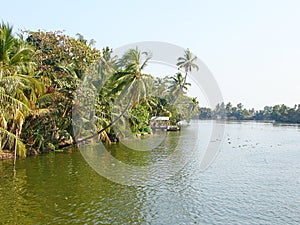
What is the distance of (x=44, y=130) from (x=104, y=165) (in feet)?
21.1

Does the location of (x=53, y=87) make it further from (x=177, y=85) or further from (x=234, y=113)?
(x=234, y=113)

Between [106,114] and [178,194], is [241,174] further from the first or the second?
[106,114]

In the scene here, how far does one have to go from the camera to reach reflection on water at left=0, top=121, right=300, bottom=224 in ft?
29.9

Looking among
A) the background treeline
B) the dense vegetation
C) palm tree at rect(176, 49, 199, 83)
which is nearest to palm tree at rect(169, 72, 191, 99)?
palm tree at rect(176, 49, 199, 83)

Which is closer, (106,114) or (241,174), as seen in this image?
(241,174)

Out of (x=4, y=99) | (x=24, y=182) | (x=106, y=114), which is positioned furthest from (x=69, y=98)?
(x=24, y=182)

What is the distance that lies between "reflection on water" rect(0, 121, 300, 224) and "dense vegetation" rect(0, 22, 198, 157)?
276 cm

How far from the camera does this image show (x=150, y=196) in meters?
11.4

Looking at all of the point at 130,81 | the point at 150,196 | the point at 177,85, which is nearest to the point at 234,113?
the point at 177,85

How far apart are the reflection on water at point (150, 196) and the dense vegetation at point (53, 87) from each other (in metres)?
2.76

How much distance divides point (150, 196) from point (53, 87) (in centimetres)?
1269

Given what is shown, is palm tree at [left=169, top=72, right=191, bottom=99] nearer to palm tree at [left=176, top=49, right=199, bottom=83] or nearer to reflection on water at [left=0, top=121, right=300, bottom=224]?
palm tree at [left=176, top=49, right=199, bottom=83]

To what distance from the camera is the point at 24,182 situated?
12844 mm

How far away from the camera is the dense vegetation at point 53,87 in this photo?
14445 mm
